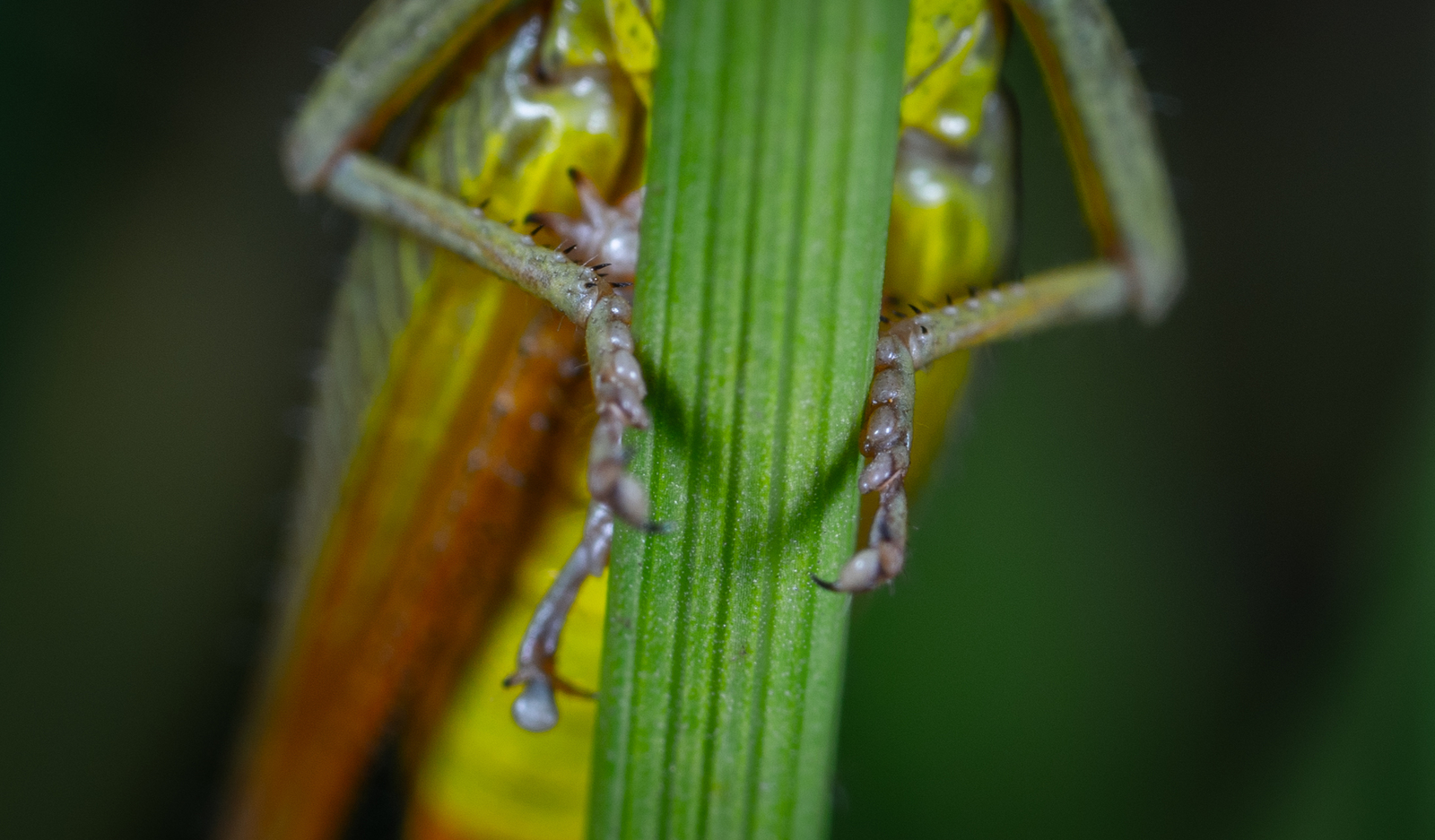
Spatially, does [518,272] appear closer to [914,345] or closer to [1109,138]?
[914,345]

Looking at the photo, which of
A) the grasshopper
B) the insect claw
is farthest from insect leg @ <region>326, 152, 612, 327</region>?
the insect claw

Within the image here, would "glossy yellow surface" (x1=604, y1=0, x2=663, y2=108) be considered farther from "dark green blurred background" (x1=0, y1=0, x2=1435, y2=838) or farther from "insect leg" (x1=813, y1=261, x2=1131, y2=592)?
"dark green blurred background" (x1=0, y1=0, x2=1435, y2=838)

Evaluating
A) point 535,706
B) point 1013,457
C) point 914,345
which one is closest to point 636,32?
point 914,345

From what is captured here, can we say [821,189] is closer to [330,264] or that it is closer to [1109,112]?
[1109,112]

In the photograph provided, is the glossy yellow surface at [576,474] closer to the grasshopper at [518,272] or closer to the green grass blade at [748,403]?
the grasshopper at [518,272]

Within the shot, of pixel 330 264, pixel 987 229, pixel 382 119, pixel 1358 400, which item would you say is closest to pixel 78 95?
pixel 330 264
